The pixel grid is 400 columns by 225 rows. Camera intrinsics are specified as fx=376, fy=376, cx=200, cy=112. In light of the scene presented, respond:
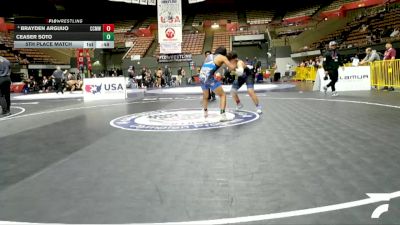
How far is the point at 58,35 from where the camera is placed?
14.6 metres

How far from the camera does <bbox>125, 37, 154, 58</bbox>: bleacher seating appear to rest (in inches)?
1606

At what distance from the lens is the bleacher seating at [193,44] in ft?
133

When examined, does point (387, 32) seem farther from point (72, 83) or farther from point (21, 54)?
point (21, 54)

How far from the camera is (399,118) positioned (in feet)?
22.0

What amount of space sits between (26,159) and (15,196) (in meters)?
1.55

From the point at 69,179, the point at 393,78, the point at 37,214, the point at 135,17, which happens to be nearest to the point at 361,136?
the point at 69,179

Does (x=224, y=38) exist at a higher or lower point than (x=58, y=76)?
higher

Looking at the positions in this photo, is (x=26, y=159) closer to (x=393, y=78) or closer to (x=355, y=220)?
(x=355, y=220)

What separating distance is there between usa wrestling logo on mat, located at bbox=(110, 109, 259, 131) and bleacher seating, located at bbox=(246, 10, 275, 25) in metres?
36.8

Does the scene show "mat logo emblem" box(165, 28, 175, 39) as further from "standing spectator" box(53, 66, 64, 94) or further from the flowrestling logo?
"standing spectator" box(53, 66, 64, 94)

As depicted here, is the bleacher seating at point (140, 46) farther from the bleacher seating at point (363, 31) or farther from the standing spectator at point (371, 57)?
the standing spectator at point (371, 57)

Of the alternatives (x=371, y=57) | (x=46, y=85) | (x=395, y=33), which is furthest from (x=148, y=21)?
(x=371, y=57)

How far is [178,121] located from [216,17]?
4085 cm

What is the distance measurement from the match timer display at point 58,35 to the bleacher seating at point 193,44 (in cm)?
2541
